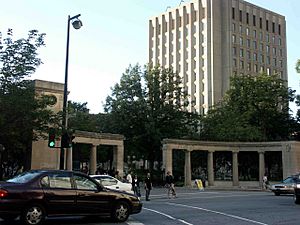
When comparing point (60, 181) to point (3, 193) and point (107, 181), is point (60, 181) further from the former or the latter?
point (107, 181)

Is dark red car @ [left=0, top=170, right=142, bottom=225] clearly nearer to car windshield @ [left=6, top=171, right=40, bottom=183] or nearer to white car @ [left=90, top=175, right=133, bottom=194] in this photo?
car windshield @ [left=6, top=171, right=40, bottom=183]

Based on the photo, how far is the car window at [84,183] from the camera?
492 inches

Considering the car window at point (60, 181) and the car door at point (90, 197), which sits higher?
the car window at point (60, 181)

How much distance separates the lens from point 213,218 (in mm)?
14695

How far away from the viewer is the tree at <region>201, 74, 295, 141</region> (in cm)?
5231

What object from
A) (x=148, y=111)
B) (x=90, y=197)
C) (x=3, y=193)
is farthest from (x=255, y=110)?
(x=3, y=193)

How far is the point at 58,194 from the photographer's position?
11883mm

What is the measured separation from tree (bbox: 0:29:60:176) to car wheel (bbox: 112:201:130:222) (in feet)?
24.7

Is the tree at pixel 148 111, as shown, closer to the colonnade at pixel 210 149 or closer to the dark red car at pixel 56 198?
the colonnade at pixel 210 149

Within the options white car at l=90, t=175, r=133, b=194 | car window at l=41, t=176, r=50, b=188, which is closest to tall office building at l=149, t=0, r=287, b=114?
white car at l=90, t=175, r=133, b=194

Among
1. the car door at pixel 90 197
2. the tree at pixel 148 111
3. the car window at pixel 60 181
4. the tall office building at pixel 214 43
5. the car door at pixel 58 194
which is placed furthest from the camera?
the tall office building at pixel 214 43

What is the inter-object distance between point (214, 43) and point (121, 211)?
8740 cm

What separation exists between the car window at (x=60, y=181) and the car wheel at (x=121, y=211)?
1.69 meters

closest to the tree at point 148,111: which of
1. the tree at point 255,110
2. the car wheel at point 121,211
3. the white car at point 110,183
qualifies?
the tree at point 255,110
